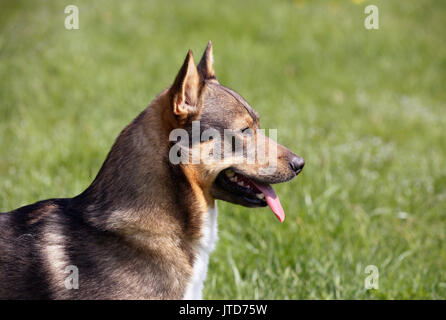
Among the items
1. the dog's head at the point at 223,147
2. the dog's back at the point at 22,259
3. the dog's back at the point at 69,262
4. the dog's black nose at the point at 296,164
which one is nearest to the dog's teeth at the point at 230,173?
the dog's head at the point at 223,147

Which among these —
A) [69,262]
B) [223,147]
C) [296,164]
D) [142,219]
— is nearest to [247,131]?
[223,147]

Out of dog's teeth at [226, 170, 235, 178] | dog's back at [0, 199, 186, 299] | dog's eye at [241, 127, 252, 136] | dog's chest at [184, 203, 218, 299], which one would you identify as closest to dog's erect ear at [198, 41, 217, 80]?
dog's eye at [241, 127, 252, 136]

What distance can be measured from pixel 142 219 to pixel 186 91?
2.79ft

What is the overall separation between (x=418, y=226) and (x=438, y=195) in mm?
789

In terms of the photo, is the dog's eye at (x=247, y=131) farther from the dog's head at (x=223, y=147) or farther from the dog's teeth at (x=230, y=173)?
the dog's teeth at (x=230, y=173)

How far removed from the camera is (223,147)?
3148 mm

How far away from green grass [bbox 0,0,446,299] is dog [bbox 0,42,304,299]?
118 centimetres

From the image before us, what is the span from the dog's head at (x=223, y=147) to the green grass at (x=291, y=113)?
124cm

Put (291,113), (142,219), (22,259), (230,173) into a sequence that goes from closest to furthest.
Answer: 1. (22,259)
2. (142,219)
3. (230,173)
4. (291,113)

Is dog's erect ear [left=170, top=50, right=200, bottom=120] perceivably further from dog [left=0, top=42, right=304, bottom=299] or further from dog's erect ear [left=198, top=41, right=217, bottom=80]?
dog's erect ear [left=198, top=41, right=217, bottom=80]

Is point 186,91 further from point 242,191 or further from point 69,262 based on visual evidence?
point 69,262

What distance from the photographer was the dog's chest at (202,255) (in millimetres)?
3104

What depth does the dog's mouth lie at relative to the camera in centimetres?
322
